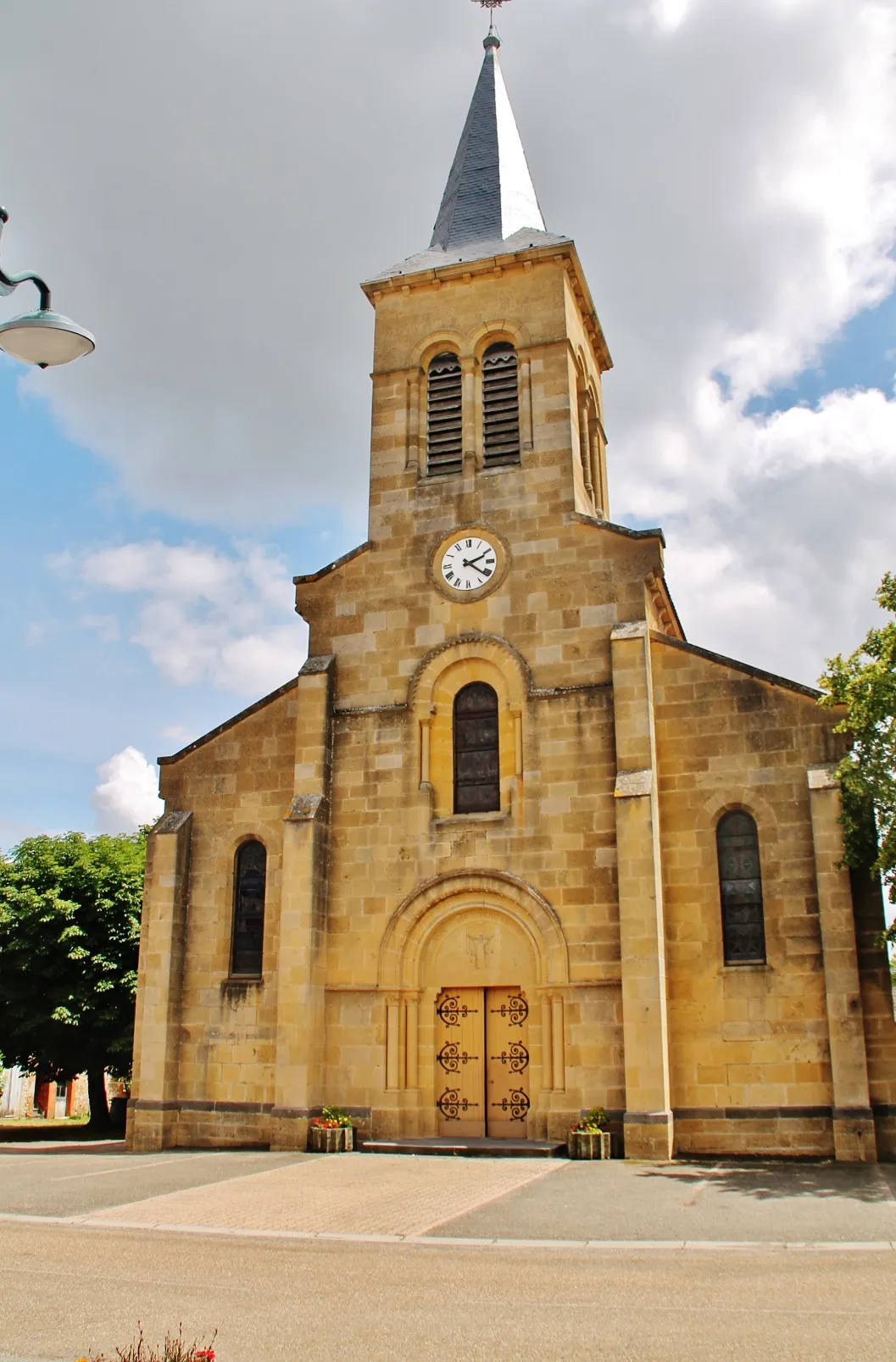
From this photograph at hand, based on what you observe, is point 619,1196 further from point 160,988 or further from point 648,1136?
point 160,988

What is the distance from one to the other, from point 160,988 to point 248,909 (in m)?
2.05

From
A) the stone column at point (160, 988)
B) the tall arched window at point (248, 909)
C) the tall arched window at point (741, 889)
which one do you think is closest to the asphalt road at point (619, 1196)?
the stone column at point (160, 988)

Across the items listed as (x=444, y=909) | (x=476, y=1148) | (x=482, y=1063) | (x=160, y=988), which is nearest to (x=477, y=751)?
(x=444, y=909)

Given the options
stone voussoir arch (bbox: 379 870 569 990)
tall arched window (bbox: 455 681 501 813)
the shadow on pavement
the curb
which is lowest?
the shadow on pavement

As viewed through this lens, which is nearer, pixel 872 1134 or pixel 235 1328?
pixel 235 1328

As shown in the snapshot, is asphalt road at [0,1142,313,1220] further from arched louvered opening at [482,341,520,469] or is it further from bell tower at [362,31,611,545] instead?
arched louvered opening at [482,341,520,469]

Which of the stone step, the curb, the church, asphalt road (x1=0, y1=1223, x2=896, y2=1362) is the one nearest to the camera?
asphalt road (x1=0, y1=1223, x2=896, y2=1362)

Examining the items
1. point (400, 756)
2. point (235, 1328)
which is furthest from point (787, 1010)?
point (235, 1328)

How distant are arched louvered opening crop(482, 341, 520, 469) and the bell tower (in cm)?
2

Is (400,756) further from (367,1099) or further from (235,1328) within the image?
(235,1328)

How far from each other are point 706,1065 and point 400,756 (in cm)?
726

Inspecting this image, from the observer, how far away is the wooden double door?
18.8 meters

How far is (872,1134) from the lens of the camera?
16.5 m

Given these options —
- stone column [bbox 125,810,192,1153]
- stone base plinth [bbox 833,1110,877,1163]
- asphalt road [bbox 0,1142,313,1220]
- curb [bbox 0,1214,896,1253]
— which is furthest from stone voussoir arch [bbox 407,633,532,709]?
curb [bbox 0,1214,896,1253]
